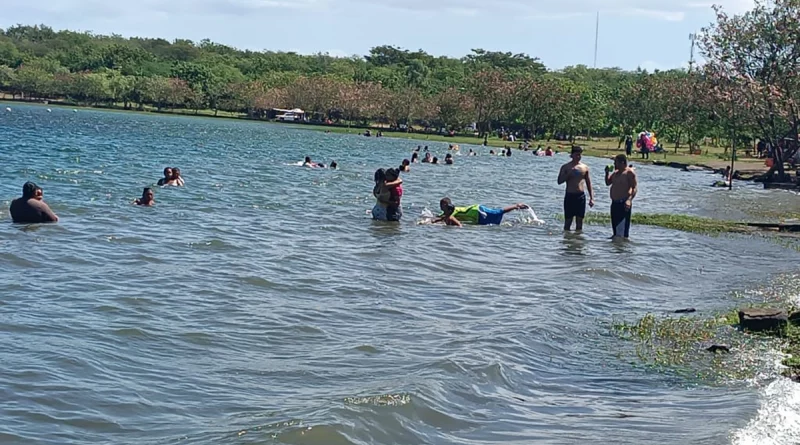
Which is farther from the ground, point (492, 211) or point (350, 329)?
point (492, 211)

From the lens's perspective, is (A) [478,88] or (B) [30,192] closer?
(B) [30,192]

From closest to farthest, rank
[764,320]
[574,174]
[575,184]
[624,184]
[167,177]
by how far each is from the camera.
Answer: [764,320] < [624,184] < [574,174] < [575,184] < [167,177]

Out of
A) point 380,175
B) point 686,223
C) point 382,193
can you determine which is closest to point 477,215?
point 382,193

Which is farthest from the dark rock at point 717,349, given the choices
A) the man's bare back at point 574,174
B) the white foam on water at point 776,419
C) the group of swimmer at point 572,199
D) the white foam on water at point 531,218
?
the white foam on water at point 531,218

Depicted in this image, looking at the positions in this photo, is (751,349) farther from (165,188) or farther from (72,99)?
(72,99)

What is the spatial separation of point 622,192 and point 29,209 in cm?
1152

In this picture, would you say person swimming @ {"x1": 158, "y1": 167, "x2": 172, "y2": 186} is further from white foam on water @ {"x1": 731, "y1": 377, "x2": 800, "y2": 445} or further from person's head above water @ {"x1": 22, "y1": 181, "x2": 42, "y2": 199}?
white foam on water @ {"x1": 731, "y1": 377, "x2": 800, "y2": 445}

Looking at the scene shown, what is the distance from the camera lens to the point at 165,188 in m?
28.3

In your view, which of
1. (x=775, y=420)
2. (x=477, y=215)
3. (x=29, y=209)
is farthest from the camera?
(x=477, y=215)

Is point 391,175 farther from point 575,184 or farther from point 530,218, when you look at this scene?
point 530,218

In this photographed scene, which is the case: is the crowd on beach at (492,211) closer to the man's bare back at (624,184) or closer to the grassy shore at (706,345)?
the man's bare back at (624,184)

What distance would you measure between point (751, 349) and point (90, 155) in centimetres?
4076

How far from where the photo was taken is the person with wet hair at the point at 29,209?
60.4 feet

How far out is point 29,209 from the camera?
60.8 feet
